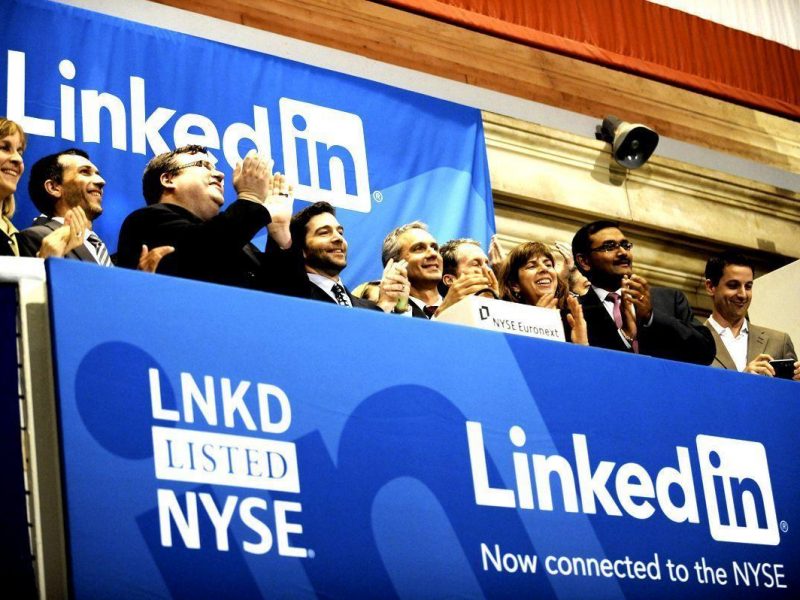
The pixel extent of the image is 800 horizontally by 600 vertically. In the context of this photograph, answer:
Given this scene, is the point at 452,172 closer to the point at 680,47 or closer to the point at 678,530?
the point at 680,47

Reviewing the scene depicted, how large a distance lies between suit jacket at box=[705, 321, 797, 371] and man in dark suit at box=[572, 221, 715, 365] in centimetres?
15

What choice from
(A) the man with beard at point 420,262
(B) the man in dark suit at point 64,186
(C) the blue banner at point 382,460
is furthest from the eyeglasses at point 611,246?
(B) the man in dark suit at point 64,186

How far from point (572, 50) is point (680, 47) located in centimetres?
69

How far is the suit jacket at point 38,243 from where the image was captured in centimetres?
284

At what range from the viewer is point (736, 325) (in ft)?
14.2

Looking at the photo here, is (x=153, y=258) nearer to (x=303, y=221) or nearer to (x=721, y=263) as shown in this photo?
(x=303, y=221)

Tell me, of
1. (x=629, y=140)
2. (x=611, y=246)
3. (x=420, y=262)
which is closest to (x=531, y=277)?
(x=420, y=262)

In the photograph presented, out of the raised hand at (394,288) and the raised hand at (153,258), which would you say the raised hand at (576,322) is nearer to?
the raised hand at (394,288)

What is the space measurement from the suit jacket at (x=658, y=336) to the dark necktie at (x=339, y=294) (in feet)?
2.23

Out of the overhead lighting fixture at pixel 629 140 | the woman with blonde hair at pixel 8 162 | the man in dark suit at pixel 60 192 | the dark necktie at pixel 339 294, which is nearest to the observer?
the man in dark suit at pixel 60 192

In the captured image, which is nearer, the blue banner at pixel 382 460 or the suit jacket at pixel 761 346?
the blue banner at pixel 382 460

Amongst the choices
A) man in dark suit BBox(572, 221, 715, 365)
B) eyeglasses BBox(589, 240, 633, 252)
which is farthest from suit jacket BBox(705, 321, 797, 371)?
eyeglasses BBox(589, 240, 633, 252)

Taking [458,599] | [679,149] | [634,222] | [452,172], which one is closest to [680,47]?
[679,149]

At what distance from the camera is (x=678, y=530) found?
2646 mm
